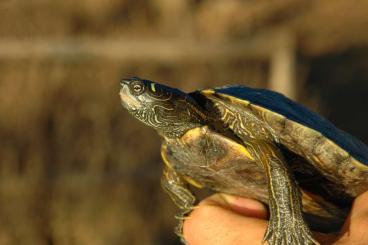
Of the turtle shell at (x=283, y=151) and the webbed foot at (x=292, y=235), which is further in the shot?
the turtle shell at (x=283, y=151)

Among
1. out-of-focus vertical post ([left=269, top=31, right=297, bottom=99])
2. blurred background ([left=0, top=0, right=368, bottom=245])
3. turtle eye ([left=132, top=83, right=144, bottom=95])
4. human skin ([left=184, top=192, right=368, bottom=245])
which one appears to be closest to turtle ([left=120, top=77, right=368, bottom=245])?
turtle eye ([left=132, top=83, right=144, bottom=95])

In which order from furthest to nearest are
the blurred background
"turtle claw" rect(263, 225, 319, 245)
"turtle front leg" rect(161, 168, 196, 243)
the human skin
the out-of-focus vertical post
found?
the out-of-focus vertical post
the blurred background
"turtle front leg" rect(161, 168, 196, 243)
the human skin
"turtle claw" rect(263, 225, 319, 245)

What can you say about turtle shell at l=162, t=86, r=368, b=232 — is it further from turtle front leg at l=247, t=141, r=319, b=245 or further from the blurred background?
the blurred background

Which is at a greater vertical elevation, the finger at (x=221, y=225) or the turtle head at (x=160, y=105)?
the turtle head at (x=160, y=105)

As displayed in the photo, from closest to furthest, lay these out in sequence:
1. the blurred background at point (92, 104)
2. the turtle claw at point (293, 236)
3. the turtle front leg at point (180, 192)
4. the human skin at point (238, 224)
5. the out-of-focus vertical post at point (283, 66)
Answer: the turtle claw at point (293, 236) → the human skin at point (238, 224) → the turtle front leg at point (180, 192) → the blurred background at point (92, 104) → the out-of-focus vertical post at point (283, 66)

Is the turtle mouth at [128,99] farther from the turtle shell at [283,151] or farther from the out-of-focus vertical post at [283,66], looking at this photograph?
the out-of-focus vertical post at [283,66]

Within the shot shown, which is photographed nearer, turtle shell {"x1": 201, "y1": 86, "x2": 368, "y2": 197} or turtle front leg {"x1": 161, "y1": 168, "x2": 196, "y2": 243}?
turtle shell {"x1": 201, "y1": 86, "x2": 368, "y2": 197}

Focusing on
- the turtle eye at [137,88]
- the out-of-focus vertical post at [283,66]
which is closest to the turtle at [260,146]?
the turtle eye at [137,88]
